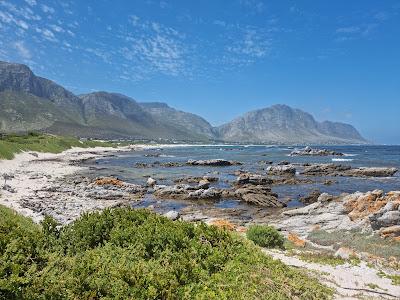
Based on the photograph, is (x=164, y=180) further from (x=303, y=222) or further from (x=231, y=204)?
(x=303, y=222)

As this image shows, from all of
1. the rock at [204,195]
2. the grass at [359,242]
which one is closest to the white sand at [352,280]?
the grass at [359,242]

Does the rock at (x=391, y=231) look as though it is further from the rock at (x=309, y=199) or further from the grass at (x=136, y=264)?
the rock at (x=309, y=199)

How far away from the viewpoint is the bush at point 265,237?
763 inches

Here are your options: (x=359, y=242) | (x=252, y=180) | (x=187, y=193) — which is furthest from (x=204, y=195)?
(x=359, y=242)

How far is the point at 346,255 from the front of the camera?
17.6 meters

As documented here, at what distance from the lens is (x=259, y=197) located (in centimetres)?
4006

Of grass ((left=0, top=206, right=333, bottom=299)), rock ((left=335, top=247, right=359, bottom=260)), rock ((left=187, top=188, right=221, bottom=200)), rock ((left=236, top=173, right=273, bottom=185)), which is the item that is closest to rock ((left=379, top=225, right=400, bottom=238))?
rock ((left=335, top=247, right=359, bottom=260))

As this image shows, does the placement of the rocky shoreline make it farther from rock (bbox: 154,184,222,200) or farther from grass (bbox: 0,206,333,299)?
grass (bbox: 0,206,333,299)

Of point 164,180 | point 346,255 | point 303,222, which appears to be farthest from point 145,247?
point 164,180

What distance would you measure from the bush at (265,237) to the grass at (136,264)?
6.84 metres

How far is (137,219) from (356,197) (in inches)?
1023

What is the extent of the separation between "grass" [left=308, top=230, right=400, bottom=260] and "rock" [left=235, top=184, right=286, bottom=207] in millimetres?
12849

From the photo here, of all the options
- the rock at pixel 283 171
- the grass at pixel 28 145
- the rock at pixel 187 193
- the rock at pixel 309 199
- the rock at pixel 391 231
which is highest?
the grass at pixel 28 145

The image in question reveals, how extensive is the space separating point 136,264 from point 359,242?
16796 mm
